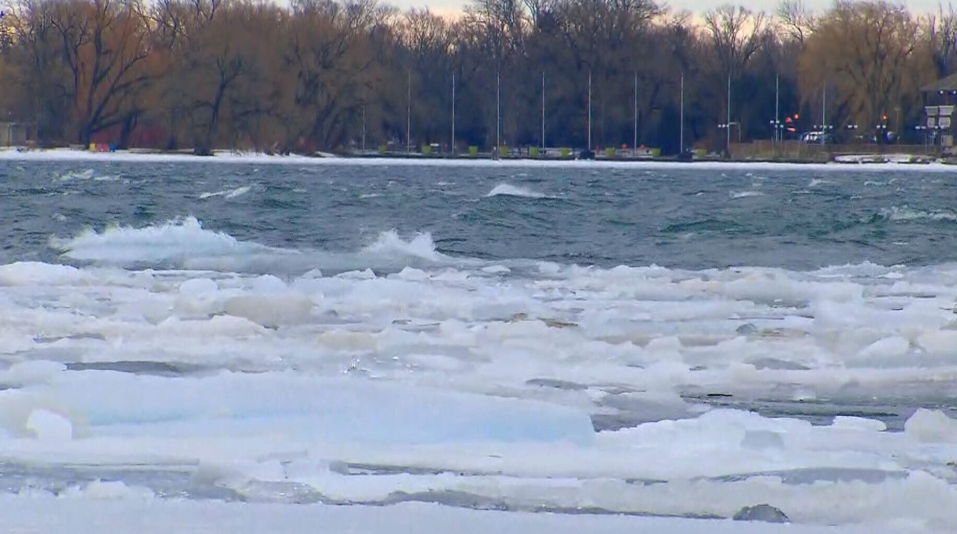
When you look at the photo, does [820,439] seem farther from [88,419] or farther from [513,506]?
[88,419]

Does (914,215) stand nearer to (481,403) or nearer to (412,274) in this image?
(412,274)

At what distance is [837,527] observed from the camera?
5.23 meters

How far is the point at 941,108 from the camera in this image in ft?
274

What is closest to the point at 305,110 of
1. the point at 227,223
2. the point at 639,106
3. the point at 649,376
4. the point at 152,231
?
the point at 639,106

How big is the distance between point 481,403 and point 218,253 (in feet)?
40.1

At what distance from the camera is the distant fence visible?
82.2 meters

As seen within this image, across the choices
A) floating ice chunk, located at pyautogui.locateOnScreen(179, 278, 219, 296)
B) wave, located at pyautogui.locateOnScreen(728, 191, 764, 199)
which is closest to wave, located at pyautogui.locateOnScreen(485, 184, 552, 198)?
wave, located at pyautogui.locateOnScreen(728, 191, 764, 199)

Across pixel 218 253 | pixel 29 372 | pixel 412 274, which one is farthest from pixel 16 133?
pixel 29 372

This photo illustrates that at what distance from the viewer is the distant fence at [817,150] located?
270 ft

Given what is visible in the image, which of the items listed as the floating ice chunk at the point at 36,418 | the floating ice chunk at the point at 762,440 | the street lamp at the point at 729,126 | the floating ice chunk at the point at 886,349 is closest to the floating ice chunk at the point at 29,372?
the floating ice chunk at the point at 36,418

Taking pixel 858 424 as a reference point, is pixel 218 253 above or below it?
below

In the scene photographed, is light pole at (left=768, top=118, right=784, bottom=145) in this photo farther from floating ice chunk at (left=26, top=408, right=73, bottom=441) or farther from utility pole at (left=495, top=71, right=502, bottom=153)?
floating ice chunk at (left=26, top=408, right=73, bottom=441)

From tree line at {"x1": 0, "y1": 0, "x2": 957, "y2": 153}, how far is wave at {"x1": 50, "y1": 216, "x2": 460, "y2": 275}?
6210 cm

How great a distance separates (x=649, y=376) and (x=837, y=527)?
329 cm
